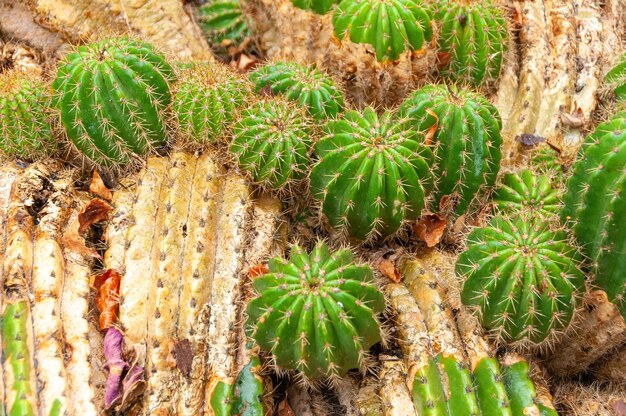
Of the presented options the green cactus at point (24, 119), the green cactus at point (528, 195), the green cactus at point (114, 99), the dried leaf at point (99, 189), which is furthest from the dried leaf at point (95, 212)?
the green cactus at point (528, 195)

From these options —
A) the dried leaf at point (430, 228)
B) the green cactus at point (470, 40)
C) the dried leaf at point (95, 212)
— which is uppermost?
the green cactus at point (470, 40)

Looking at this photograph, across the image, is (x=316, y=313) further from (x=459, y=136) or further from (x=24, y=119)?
(x=24, y=119)

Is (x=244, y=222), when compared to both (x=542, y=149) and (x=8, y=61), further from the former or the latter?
(x=8, y=61)

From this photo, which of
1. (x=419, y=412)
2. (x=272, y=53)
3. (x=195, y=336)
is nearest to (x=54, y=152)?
(x=195, y=336)

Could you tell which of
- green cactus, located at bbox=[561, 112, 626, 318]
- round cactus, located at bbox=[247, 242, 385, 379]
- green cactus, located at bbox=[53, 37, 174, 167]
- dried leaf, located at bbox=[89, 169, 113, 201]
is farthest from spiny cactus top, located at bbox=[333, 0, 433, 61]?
dried leaf, located at bbox=[89, 169, 113, 201]

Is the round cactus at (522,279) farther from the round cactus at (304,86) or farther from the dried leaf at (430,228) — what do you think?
the round cactus at (304,86)

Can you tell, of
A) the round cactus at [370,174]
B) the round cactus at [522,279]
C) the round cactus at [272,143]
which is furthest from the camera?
the round cactus at [272,143]

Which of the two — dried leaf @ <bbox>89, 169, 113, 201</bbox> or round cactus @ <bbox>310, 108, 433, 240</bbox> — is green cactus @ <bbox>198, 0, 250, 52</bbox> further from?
round cactus @ <bbox>310, 108, 433, 240</bbox>
